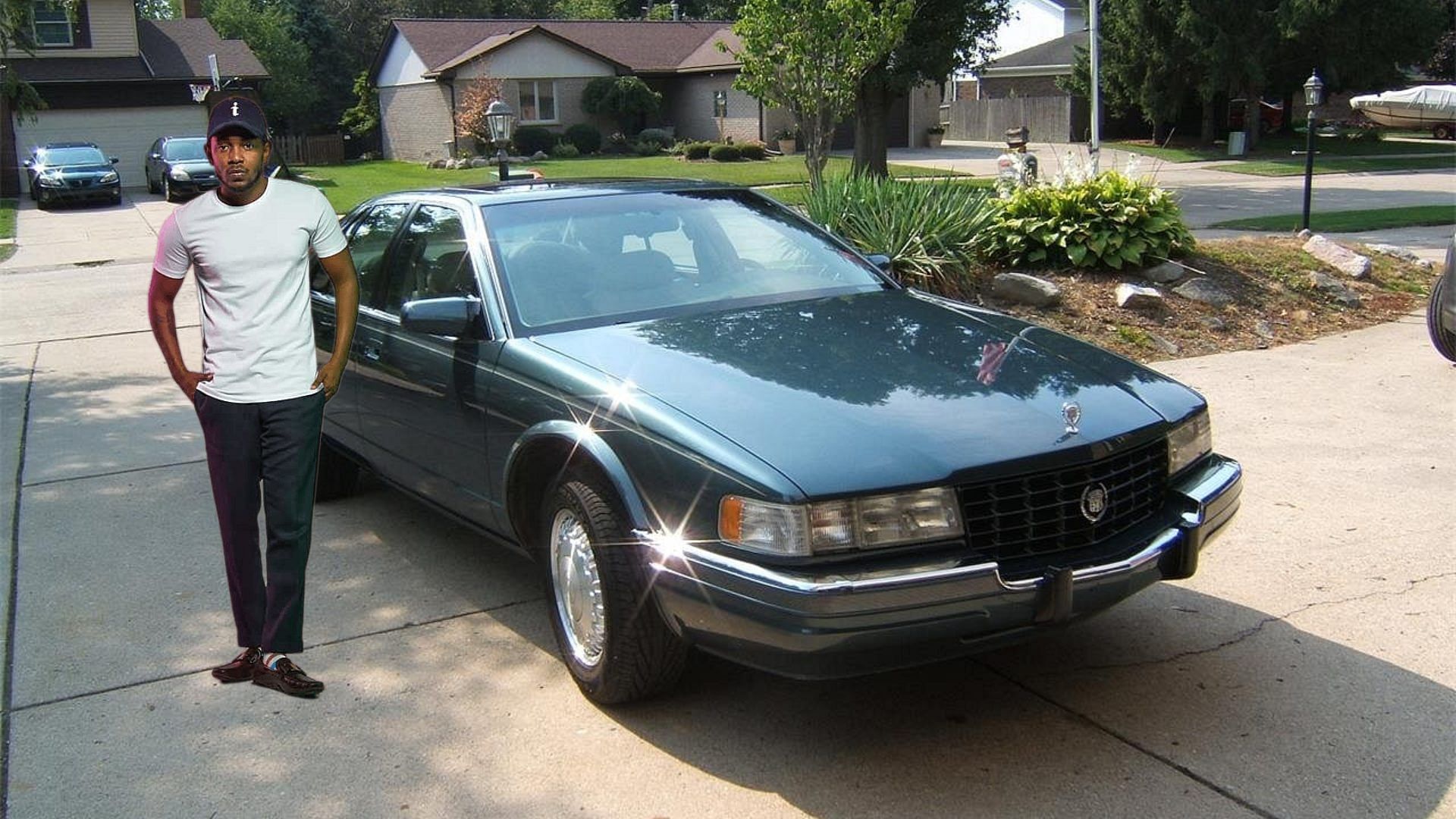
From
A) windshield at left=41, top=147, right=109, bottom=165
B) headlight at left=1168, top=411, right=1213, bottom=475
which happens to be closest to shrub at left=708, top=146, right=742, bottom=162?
windshield at left=41, top=147, right=109, bottom=165

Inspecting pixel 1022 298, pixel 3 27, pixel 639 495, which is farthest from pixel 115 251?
pixel 639 495

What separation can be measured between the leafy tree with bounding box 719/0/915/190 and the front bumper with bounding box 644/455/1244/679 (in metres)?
10.0

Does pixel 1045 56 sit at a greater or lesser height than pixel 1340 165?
greater

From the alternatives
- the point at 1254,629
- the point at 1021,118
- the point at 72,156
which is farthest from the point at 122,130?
the point at 1254,629

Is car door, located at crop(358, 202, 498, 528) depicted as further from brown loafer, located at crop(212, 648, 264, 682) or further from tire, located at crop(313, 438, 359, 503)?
brown loafer, located at crop(212, 648, 264, 682)

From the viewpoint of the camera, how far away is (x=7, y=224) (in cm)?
2531

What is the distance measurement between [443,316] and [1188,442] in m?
2.54

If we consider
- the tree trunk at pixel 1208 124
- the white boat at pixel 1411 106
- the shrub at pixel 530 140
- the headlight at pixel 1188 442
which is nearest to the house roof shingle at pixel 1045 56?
the tree trunk at pixel 1208 124

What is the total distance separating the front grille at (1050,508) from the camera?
3.49 metres

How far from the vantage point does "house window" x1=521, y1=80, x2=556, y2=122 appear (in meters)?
41.6

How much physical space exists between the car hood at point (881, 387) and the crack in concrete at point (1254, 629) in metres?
0.86

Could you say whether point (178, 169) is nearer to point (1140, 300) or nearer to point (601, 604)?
point (1140, 300)

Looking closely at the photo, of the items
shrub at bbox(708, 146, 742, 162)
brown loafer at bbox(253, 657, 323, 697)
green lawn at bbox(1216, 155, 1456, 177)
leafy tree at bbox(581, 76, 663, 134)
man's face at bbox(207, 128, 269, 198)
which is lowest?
brown loafer at bbox(253, 657, 323, 697)

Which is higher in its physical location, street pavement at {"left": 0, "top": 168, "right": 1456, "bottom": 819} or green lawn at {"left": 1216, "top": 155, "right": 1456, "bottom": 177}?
green lawn at {"left": 1216, "top": 155, "right": 1456, "bottom": 177}
